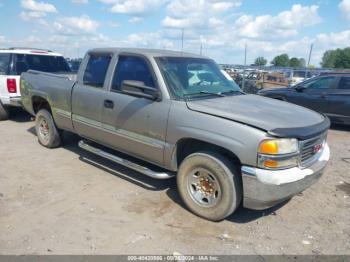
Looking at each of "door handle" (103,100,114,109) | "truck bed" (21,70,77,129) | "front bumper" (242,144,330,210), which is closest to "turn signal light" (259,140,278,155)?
Answer: "front bumper" (242,144,330,210)

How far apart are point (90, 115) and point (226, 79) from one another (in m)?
2.19

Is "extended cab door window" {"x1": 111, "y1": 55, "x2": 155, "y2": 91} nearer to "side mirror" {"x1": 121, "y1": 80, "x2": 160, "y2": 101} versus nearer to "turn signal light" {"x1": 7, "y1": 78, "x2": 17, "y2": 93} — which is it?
"side mirror" {"x1": 121, "y1": 80, "x2": 160, "y2": 101}

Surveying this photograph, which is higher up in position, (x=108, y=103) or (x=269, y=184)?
(x=108, y=103)

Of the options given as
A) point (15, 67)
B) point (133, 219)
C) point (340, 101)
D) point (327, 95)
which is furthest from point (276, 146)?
point (15, 67)

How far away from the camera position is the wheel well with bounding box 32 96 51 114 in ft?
20.6

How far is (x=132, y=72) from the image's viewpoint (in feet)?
14.8

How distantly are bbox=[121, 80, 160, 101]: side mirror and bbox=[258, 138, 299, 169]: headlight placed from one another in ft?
4.91

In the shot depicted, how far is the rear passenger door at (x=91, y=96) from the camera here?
4871mm

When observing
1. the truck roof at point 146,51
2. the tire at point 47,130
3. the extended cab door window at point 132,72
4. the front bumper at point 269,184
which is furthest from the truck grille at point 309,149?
the tire at point 47,130

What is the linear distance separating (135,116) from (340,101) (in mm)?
6842

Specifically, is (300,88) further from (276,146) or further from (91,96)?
(276,146)

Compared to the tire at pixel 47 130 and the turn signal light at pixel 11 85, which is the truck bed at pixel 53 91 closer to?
the tire at pixel 47 130

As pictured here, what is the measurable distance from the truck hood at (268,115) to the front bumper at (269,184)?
40cm

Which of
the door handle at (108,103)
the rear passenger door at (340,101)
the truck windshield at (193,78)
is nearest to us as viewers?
the truck windshield at (193,78)
